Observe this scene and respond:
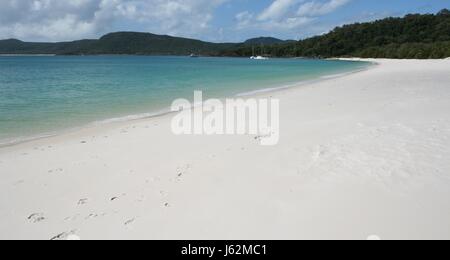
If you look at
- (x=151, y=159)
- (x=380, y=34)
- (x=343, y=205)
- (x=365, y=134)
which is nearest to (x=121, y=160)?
(x=151, y=159)

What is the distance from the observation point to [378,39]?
129625 millimetres

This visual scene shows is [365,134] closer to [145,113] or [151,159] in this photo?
[151,159]

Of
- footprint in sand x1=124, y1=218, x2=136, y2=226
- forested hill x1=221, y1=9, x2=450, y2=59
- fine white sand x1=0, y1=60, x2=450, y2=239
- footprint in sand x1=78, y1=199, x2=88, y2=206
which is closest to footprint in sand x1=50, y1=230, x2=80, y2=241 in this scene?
fine white sand x1=0, y1=60, x2=450, y2=239

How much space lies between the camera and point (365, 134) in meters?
6.62

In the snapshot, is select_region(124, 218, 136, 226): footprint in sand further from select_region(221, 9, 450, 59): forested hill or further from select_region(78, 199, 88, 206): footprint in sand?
select_region(221, 9, 450, 59): forested hill

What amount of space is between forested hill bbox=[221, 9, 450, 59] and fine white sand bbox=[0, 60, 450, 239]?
8565 cm

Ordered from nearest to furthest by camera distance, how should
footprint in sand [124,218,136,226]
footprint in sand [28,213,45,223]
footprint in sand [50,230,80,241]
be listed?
footprint in sand [50,230,80,241] < footprint in sand [124,218,136,226] < footprint in sand [28,213,45,223]

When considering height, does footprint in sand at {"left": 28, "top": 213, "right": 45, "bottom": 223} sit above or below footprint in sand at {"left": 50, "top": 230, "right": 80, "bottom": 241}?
above

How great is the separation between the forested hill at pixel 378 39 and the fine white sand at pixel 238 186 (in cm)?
8565

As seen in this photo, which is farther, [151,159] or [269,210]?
[151,159]

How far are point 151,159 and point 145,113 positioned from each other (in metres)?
6.86

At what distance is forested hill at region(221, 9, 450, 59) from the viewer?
104875mm

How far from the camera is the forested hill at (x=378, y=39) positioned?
104875 millimetres
